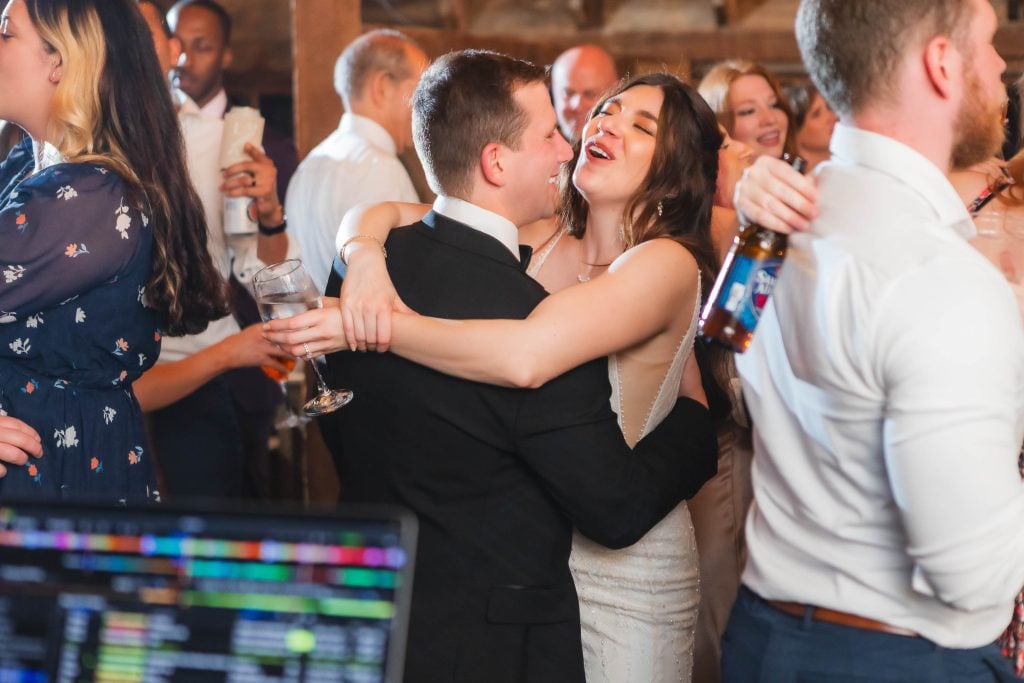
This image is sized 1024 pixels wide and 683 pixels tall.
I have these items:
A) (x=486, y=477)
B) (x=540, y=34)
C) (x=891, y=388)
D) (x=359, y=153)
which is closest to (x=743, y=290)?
(x=891, y=388)

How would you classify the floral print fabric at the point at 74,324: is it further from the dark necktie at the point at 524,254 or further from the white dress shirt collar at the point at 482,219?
the dark necktie at the point at 524,254

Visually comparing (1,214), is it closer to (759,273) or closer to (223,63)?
(759,273)

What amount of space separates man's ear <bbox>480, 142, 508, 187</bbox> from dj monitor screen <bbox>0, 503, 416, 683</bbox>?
37.6 inches

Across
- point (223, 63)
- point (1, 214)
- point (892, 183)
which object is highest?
point (223, 63)

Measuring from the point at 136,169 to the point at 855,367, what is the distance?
132cm

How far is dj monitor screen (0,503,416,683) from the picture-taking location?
1.03 metres

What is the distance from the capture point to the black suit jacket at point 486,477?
1771mm

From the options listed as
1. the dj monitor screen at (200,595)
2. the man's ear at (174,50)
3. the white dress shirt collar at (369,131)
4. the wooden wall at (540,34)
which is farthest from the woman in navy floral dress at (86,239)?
the wooden wall at (540,34)

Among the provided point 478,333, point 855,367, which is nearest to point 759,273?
point 855,367

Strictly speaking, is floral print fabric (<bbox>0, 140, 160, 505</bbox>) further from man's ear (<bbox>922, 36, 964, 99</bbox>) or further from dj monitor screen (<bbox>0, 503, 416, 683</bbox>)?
man's ear (<bbox>922, 36, 964, 99</bbox>)

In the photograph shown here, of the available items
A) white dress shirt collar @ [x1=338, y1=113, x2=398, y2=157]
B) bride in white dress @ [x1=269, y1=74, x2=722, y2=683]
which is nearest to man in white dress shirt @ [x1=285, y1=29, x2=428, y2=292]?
white dress shirt collar @ [x1=338, y1=113, x2=398, y2=157]

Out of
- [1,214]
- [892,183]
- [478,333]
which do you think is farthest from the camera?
[1,214]

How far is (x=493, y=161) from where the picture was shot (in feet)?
6.17

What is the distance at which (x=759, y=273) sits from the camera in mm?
1422
